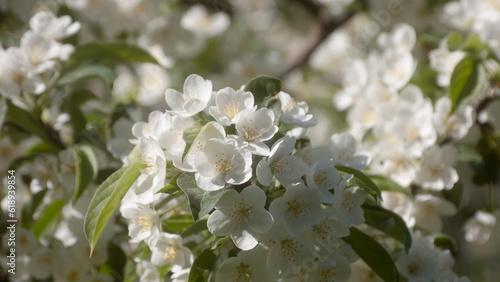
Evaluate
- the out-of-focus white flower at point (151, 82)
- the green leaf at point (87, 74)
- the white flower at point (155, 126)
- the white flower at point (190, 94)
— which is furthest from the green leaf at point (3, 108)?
the out-of-focus white flower at point (151, 82)

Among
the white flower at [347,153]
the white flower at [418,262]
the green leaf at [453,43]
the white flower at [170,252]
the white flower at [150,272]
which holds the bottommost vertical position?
the white flower at [150,272]

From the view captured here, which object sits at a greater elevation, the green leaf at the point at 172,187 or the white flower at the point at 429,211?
the green leaf at the point at 172,187

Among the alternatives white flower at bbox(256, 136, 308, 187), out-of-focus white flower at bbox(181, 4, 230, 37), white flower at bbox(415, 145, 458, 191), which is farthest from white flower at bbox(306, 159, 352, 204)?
out-of-focus white flower at bbox(181, 4, 230, 37)

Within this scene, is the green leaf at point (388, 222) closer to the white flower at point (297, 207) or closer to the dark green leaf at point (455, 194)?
the white flower at point (297, 207)

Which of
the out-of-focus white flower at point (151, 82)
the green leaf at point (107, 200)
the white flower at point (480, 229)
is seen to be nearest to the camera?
the green leaf at point (107, 200)

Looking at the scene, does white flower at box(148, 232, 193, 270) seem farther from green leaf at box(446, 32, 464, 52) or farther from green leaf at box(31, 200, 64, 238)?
green leaf at box(446, 32, 464, 52)

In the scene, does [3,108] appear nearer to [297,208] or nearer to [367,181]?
[297,208]

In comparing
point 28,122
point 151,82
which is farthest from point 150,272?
point 151,82
